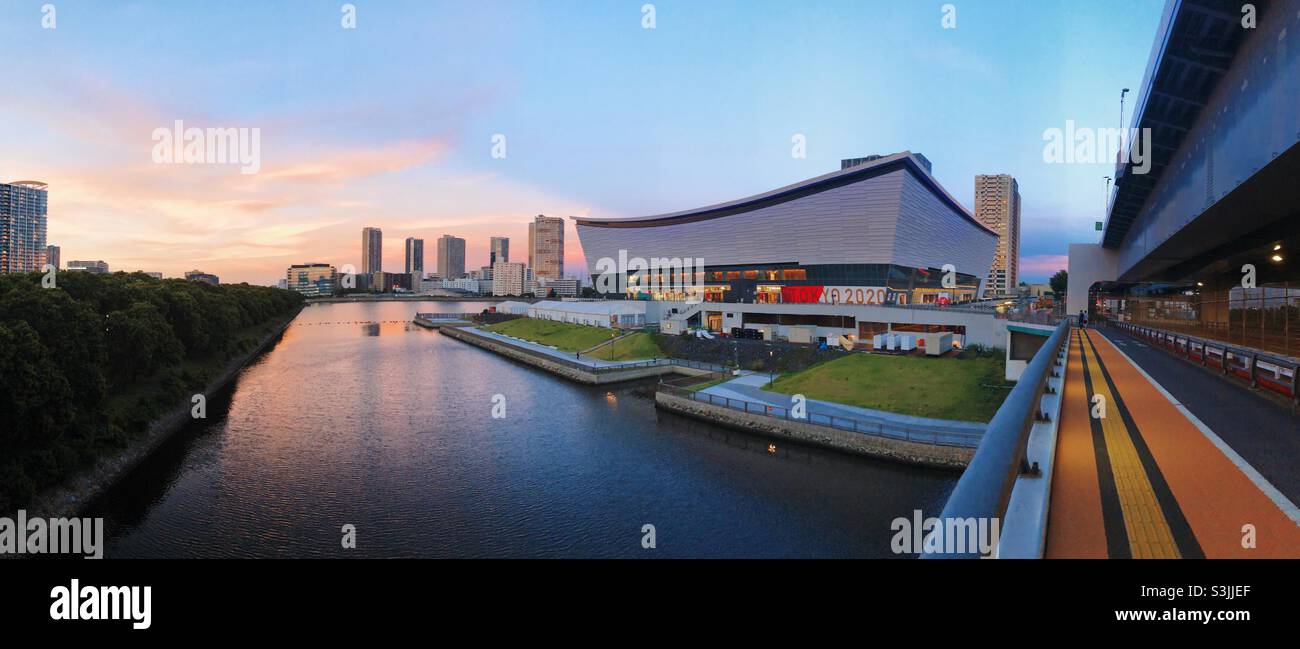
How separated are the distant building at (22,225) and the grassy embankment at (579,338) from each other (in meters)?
61.4

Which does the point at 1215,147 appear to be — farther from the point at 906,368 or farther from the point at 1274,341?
the point at 906,368

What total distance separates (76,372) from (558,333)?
41.3 m

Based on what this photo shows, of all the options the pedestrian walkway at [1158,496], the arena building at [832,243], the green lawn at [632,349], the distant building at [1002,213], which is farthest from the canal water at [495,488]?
the distant building at [1002,213]

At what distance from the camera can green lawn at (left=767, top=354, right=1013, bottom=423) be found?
2318 cm

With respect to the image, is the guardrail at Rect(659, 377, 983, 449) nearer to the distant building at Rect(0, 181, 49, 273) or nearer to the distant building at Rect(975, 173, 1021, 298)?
the distant building at Rect(0, 181, 49, 273)

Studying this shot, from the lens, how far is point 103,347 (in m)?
20.2

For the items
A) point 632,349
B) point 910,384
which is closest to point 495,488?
point 910,384

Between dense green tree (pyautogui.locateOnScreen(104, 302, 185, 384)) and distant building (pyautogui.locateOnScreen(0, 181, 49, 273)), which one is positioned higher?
distant building (pyautogui.locateOnScreen(0, 181, 49, 273))

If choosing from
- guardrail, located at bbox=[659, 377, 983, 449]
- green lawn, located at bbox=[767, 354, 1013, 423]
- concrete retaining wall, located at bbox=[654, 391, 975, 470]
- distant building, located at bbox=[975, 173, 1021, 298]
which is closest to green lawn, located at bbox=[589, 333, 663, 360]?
green lawn, located at bbox=[767, 354, 1013, 423]

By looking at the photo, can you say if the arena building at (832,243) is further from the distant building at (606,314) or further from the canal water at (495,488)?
the canal water at (495,488)

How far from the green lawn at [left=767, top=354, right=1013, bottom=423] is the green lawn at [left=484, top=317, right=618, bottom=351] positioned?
23958 millimetres

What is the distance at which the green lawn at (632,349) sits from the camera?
43.5 m
